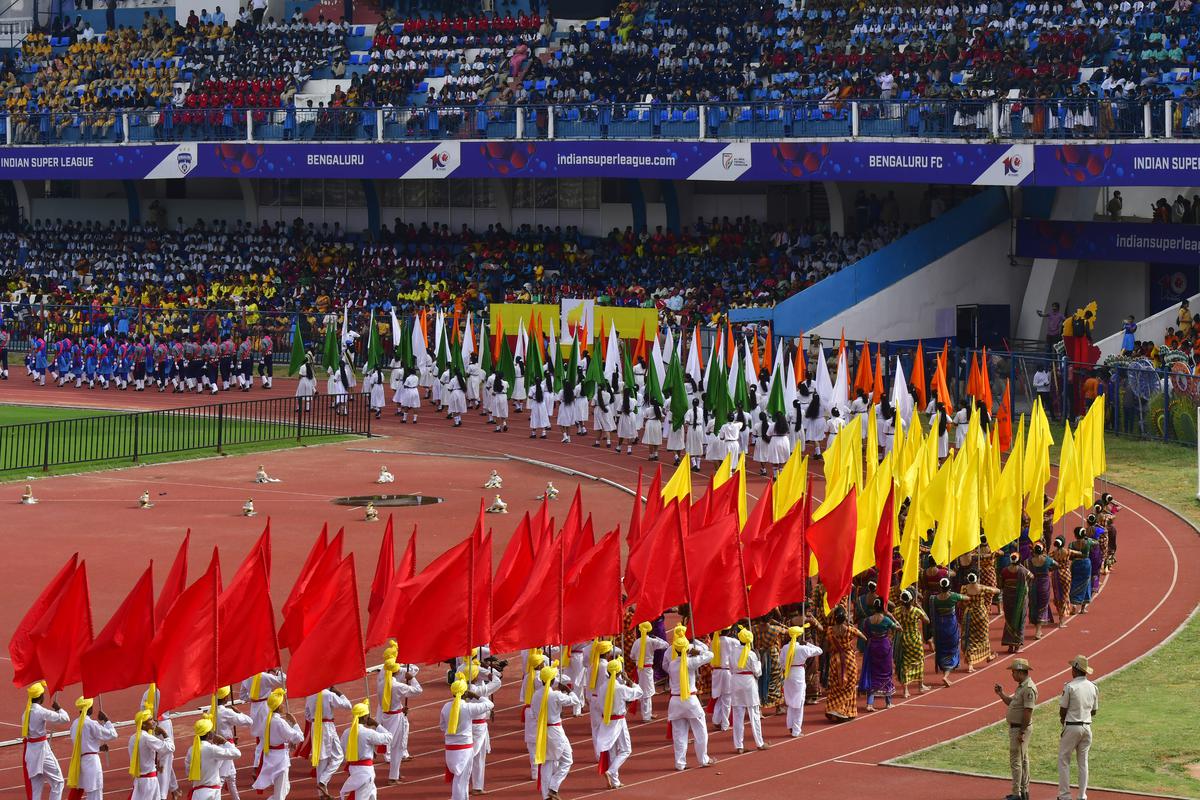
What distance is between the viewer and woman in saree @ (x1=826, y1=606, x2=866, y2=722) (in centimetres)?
1775

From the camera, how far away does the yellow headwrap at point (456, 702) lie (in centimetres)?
1505

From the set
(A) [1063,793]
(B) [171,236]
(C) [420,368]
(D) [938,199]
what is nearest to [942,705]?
(A) [1063,793]

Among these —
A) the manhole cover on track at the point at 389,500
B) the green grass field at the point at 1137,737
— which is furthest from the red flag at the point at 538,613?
the manhole cover on track at the point at 389,500

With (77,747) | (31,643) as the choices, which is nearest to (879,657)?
(77,747)

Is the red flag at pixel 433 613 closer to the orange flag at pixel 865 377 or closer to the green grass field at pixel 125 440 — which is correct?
the green grass field at pixel 125 440

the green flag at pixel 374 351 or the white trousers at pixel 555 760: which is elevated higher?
the green flag at pixel 374 351

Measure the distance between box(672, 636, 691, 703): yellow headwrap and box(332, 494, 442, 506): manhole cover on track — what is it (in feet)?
42.1

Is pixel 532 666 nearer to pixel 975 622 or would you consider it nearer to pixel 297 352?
pixel 975 622

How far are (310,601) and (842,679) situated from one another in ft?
17.8

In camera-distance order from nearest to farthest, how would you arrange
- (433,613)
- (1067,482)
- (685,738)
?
(433,613), (685,738), (1067,482)

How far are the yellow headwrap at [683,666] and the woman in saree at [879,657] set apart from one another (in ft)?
8.28

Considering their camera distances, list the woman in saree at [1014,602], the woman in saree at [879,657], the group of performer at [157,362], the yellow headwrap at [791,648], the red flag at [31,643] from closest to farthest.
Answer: the red flag at [31,643] < the yellow headwrap at [791,648] < the woman in saree at [879,657] < the woman in saree at [1014,602] < the group of performer at [157,362]

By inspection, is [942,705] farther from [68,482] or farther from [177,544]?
[68,482]

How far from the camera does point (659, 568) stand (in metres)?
17.3
